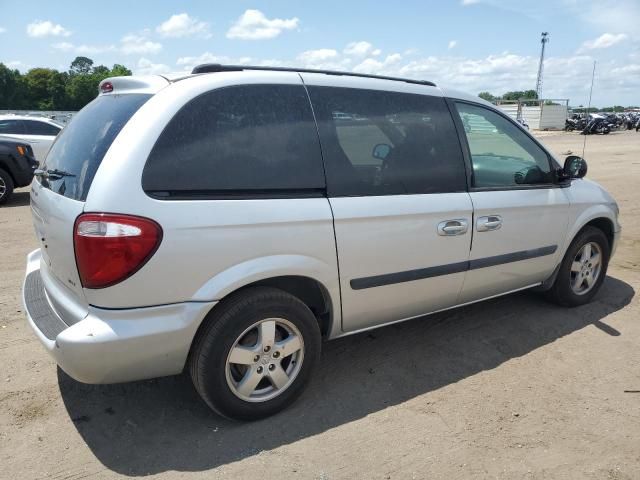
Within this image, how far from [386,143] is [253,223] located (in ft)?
3.57

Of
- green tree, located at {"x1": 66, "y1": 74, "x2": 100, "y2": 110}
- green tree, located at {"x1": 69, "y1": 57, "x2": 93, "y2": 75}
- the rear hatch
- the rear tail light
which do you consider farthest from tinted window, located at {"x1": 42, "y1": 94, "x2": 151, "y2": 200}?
A: green tree, located at {"x1": 69, "y1": 57, "x2": 93, "y2": 75}

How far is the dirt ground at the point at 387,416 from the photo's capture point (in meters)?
2.53

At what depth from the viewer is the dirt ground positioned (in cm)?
253

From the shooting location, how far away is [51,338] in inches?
101

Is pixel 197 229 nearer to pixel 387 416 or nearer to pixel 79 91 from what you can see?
pixel 387 416

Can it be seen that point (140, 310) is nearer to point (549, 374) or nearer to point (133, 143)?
point (133, 143)

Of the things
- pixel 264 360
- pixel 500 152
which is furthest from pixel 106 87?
pixel 500 152

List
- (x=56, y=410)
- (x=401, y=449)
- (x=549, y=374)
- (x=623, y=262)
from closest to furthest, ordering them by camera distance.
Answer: (x=401, y=449)
(x=56, y=410)
(x=549, y=374)
(x=623, y=262)

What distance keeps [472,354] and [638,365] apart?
Answer: 1097 mm

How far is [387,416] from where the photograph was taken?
9.62 feet

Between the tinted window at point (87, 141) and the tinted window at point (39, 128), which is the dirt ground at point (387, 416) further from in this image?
the tinted window at point (39, 128)

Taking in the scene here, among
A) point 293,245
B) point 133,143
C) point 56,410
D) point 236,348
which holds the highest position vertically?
point 133,143

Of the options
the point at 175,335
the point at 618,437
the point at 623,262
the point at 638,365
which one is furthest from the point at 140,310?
the point at 623,262

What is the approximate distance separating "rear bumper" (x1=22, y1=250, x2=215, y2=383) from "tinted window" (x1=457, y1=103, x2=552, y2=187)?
214 cm
